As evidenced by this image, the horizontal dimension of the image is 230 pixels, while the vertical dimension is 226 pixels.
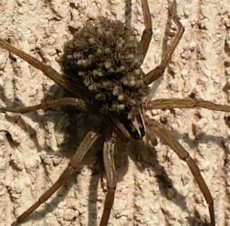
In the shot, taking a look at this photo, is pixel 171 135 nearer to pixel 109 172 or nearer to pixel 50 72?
pixel 109 172

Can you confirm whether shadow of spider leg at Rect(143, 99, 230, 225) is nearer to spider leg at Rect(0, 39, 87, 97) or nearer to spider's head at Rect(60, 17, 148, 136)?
spider's head at Rect(60, 17, 148, 136)

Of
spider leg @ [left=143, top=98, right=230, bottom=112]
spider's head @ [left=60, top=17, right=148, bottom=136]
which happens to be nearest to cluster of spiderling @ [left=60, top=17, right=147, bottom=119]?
spider's head @ [left=60, top=17, right=148, bottom=136]

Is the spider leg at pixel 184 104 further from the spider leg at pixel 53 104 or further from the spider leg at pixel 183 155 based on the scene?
the spider leg at pixel 53 104

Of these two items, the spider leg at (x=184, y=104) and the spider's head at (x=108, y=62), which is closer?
the spider's head at (x=108, y=62)

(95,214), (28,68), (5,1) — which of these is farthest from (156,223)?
(5,1)

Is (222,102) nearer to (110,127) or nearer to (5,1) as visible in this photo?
(110,127)

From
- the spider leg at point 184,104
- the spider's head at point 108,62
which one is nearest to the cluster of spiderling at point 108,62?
the spider's head at point 108,62
